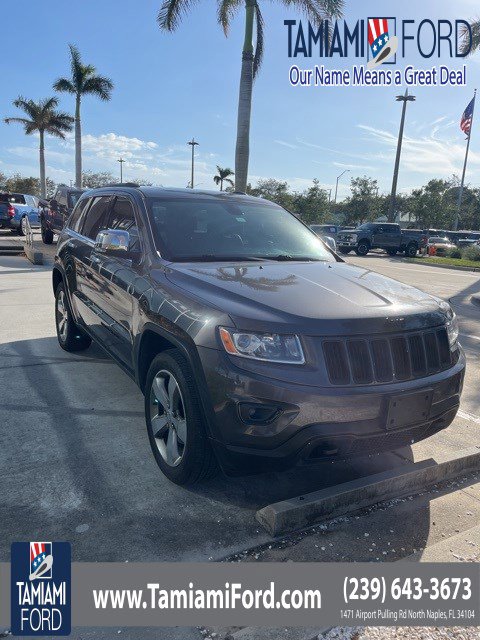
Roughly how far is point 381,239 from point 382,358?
2697 centimetres

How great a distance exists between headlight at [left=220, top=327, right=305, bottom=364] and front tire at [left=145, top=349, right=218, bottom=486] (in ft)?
1.36

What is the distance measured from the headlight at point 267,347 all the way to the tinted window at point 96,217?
2653 millimetres

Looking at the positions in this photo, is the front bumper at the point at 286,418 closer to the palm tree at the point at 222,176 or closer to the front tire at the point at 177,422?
the front tire at the point at 177,422

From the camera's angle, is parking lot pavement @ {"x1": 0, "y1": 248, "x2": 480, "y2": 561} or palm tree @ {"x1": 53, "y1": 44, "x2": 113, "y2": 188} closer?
parking lot pavement @ {"x1": 0, "y1": 248, "x2": 480, "y2": 561}

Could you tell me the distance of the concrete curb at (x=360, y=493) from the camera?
106 inches

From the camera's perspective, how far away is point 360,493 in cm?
295

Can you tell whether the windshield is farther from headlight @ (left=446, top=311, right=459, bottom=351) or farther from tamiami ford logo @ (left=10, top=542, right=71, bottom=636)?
tamiami ford logo @ (left=10, top=542, right=71, bottom=636)

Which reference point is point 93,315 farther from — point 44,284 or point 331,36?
point 331,36

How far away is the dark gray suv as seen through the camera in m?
2.46

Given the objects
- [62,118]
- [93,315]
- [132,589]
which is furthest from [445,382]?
[62,118]

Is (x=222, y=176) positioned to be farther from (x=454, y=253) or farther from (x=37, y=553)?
(x=37, y=553)

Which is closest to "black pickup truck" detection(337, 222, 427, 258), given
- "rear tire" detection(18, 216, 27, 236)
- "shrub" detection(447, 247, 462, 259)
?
"shrub" detection(447, 247, 462, 259)

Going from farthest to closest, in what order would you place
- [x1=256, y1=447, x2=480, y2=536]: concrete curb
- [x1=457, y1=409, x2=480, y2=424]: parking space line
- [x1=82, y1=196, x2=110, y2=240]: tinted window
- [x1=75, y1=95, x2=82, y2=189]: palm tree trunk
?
[x1=75, y1=95, x2=82, y2=189]: palm tree trunk → [x1=82, y1=196, x2=110, y2=240]: tinted window → [x1=457, y1=409, x2=480, y2=424]: parking space line → [x1=256, y1=447, x2=480, y2=536]: concrete curb

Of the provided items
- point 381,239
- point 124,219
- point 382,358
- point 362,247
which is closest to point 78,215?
point 124,219
